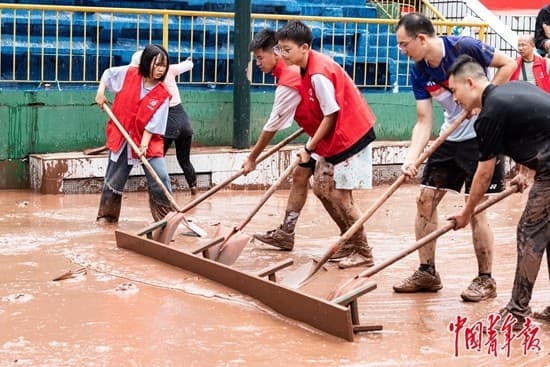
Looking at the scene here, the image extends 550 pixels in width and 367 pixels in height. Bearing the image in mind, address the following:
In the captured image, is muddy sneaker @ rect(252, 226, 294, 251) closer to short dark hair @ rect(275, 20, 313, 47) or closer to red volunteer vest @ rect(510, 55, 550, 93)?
short dark hair @ rect(275, 20, 313, 47)

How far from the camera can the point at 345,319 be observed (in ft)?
19.0

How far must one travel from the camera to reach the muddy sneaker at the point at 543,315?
20.6 feet

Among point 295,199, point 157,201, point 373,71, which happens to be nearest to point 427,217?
point 295,199

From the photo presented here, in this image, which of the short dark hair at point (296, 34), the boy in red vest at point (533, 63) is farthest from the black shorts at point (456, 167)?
the boy in red vest at point (533, 63)

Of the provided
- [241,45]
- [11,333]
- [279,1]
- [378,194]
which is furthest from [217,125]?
[11,333]

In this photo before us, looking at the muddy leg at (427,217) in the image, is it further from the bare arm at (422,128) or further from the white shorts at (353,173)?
the white shorts at (353,173)

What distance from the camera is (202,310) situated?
6.42 meters

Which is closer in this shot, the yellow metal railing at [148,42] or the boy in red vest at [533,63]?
the boy in red vest at [533,63]

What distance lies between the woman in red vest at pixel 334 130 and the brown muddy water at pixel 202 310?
1.56ft

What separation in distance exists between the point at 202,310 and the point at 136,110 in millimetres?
3276

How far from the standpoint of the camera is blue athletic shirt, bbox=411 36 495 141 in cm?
674

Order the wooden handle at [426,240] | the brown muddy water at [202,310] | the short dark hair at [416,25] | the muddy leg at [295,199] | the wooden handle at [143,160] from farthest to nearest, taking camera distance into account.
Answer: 1. the wooden handle at [143,160]
2. the muddy leg at [295,199]
3. the short dark hair at [416,25]
4. the wooden handle at [426,240]
5. the brown muddy water at [202,310]

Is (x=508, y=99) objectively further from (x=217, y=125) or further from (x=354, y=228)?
(x=217, y=125)

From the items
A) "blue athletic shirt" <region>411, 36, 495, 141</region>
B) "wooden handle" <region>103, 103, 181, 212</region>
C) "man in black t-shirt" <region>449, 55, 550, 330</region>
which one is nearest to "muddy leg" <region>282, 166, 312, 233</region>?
"wooden handle" <region>103, 103, 181, 212</region>
